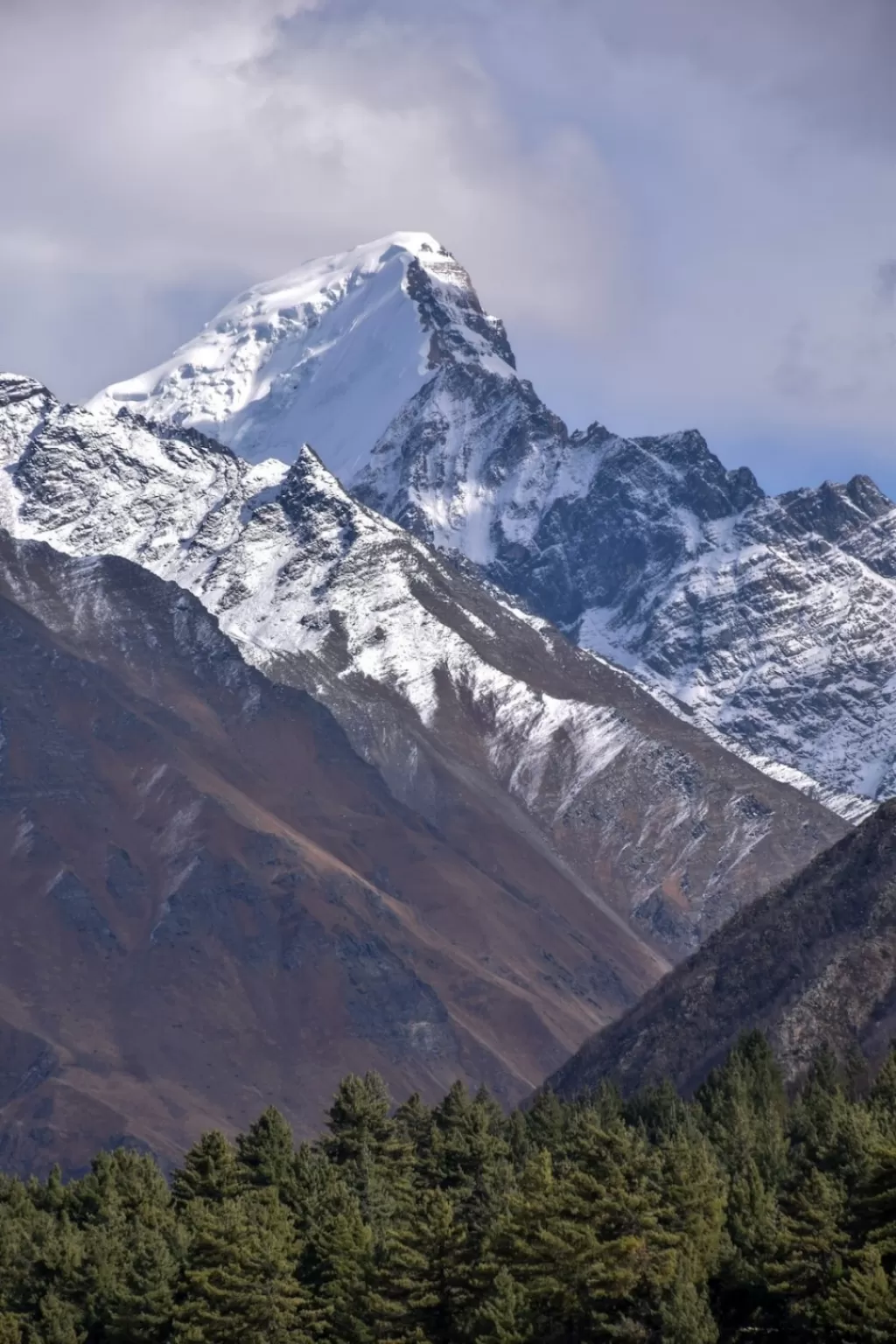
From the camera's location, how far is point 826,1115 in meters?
165

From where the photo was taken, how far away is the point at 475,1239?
5192 inches

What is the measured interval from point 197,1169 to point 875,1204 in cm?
5545

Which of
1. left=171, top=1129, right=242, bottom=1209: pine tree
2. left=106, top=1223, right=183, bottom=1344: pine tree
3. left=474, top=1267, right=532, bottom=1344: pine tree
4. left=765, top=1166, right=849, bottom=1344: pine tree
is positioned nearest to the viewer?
left=765, top=1166, right=849, bottom=1344: pine tree

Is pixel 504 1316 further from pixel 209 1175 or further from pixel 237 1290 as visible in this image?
pixel 209 1175

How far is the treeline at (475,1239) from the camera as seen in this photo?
393 feet

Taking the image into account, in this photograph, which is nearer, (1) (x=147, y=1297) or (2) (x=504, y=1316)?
A: (2) (x=504, y=1316)

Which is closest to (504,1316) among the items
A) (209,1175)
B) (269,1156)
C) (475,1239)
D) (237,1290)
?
(475,1239)

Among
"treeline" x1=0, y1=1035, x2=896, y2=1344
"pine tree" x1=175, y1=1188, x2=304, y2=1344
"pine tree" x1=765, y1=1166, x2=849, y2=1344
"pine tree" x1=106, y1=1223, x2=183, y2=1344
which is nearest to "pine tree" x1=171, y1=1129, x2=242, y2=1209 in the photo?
"treeline" x1=0, y1=1035, x2=896, y2=1344

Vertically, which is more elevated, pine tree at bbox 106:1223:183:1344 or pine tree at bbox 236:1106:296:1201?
pine tree at bbox 236:1106:296:1201

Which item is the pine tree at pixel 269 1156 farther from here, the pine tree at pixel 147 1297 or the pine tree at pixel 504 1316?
the pine tree at pixel 504 1316

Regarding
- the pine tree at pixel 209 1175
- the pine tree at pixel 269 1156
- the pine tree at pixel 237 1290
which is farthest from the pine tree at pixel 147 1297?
the pine tree at pixel 269 1156

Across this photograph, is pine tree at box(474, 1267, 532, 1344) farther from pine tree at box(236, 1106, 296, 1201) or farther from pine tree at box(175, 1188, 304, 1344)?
pine tree at box(236, 1106, 296, 1201)

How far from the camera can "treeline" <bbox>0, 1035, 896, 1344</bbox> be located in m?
120

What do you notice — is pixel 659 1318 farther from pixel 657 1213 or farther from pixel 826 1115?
pixel 826 1115
